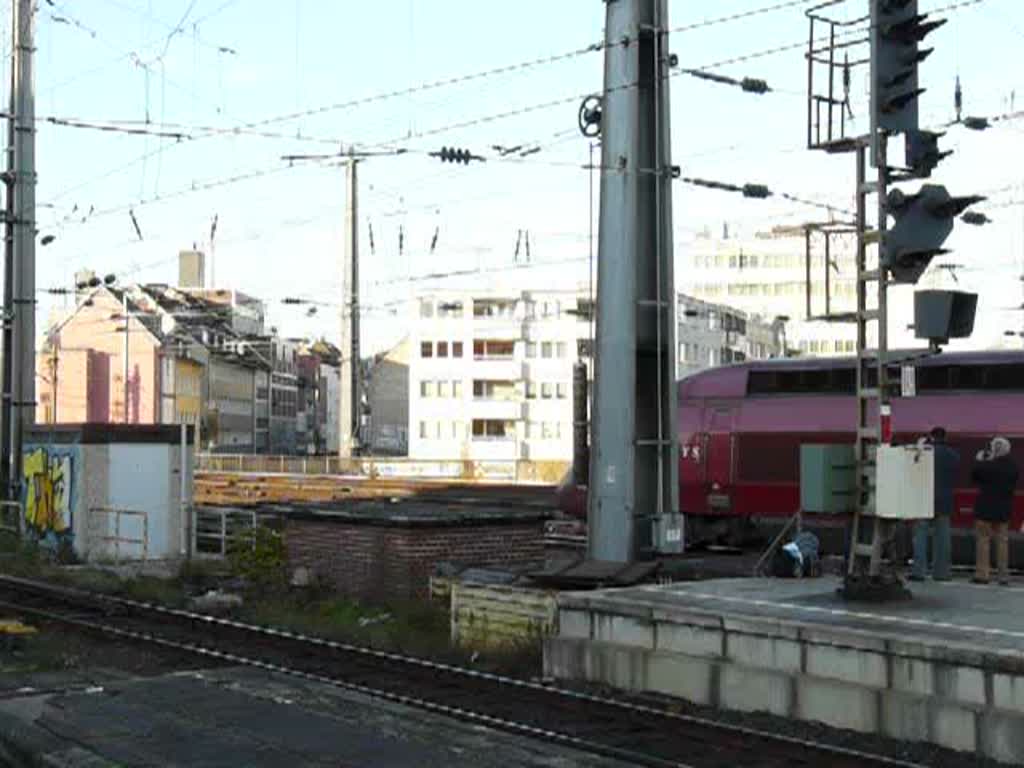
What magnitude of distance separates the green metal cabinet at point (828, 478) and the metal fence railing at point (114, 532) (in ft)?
→ 55.7

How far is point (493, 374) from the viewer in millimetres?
99375

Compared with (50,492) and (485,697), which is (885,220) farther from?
(50,492)

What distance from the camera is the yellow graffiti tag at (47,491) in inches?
1069

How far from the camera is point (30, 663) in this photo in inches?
540

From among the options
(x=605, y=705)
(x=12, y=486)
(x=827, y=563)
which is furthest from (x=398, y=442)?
(x=605, y=705)

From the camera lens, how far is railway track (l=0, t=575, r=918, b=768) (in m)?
9.39

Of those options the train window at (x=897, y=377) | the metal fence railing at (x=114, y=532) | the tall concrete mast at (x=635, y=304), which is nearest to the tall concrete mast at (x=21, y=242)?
the metal fence railing at (x=114, y=532)

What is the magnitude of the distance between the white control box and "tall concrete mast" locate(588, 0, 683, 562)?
4505mm

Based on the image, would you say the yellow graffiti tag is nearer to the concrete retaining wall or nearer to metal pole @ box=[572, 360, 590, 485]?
metal pole @ box=[572, 360, 590, 485]

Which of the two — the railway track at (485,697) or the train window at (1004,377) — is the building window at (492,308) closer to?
the train window at (1004,377)

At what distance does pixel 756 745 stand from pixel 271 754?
3492mm

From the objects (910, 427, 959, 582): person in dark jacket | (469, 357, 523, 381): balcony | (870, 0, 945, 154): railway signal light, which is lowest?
(910, 427, 959, 582): person in dark jacket

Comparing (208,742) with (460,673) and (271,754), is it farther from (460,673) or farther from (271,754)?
(460,673)

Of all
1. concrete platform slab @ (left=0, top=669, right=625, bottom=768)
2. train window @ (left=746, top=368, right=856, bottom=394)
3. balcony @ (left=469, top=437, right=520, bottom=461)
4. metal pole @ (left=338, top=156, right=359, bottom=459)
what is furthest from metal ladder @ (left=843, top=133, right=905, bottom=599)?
balcony @ (left=469, top=437, right=520, bottom=461)
